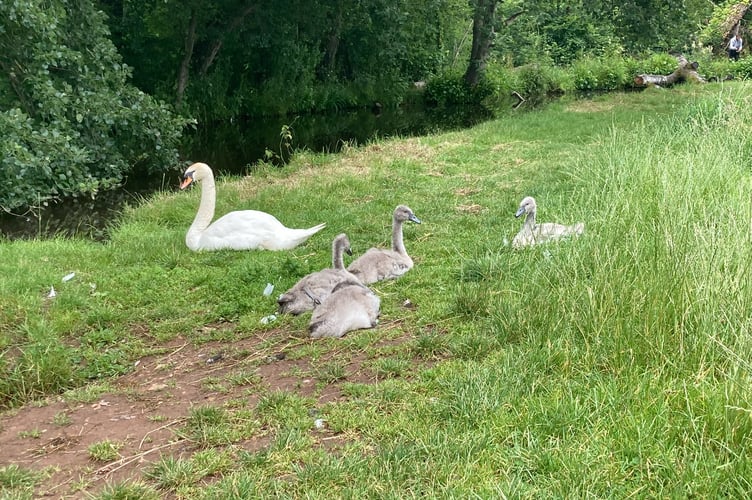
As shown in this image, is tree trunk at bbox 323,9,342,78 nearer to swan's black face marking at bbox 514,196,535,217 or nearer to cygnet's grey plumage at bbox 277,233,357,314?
swan's black face marking at bbox 514,196,535,217

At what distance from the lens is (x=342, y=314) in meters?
5.08

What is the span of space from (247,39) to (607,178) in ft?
67.2

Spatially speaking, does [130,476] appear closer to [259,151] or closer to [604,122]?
[604,122]

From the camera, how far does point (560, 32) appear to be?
35.9 meters

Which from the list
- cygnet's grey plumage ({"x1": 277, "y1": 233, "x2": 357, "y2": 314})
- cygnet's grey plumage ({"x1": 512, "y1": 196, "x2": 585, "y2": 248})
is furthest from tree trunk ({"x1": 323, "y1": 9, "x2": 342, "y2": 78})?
cygnet's grey plumage ({"x1": 277, "y1": 233, "x2": 357, "y2": 314})

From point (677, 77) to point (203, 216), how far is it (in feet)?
81.8

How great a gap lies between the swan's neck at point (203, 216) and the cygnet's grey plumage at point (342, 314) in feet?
10.3

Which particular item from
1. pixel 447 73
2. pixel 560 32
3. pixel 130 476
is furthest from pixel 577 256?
pixel 560 32

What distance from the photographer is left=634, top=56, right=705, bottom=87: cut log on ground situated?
87.0 feet

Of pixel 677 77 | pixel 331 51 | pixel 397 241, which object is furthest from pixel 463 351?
pixel 677 77

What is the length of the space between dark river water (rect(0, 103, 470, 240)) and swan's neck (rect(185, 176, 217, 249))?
261cm

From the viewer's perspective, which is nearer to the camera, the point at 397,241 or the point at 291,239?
the point at 397,241

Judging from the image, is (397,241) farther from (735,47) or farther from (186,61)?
(735,47)

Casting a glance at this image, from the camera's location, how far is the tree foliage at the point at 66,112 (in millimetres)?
10555
